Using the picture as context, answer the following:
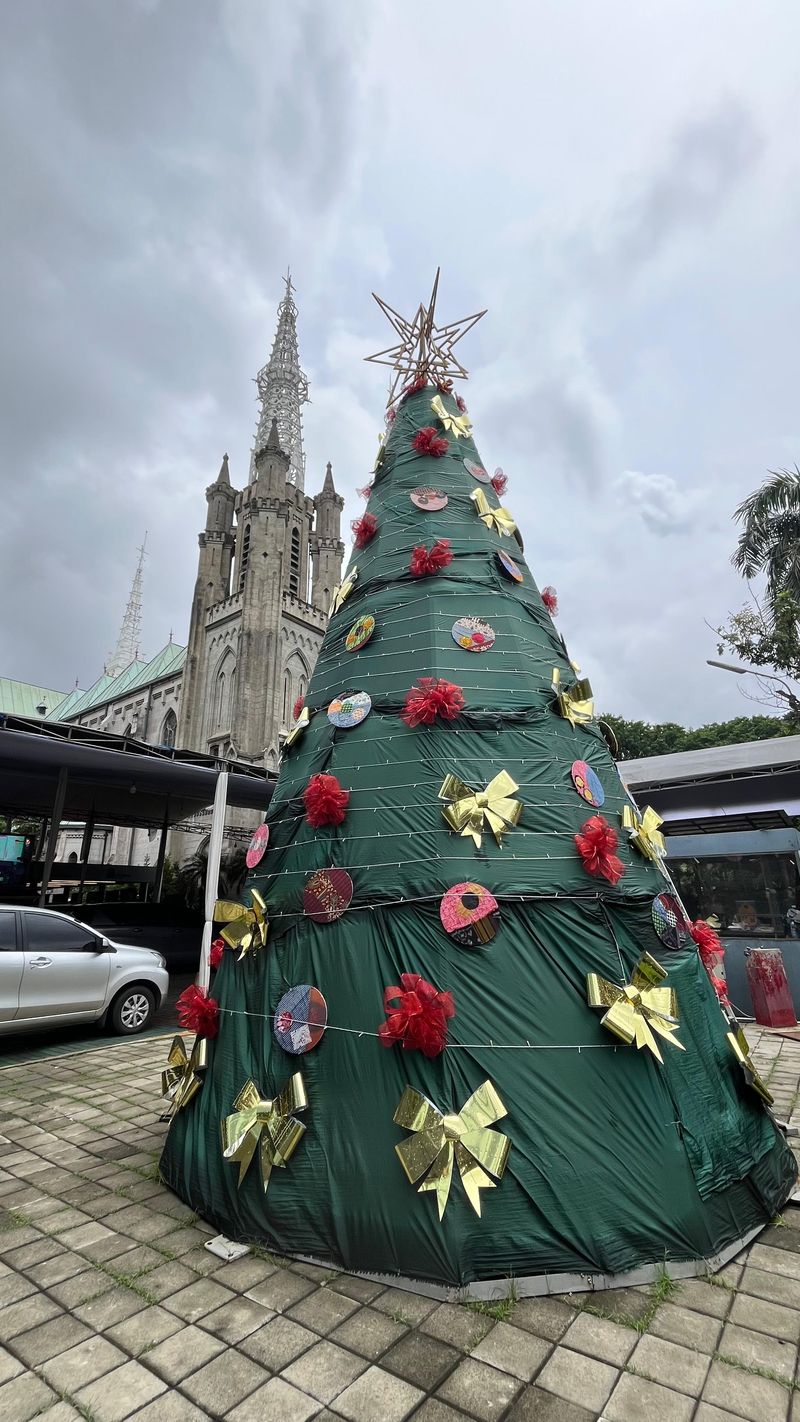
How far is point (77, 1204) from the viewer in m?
3.81

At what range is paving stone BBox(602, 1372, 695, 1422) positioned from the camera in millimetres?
2119

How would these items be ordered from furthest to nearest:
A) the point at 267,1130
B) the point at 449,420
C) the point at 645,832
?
1. the point at 449,420
2. the point at 645,832
3. the point at 267,1130

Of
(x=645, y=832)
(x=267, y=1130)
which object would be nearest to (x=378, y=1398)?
(x=267, y=1130)

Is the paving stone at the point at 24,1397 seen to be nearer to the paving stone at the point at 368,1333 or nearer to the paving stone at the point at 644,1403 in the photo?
the paving stone at the point at 368,1333

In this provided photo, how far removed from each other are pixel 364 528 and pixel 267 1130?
4.38 m

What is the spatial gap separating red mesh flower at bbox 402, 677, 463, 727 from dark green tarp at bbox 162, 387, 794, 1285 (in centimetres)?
11

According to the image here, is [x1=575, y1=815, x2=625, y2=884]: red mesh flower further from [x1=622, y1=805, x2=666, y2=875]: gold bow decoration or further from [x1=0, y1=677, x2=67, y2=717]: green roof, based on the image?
[x1=0, y1=677, x2=67, y2=717]: green roof

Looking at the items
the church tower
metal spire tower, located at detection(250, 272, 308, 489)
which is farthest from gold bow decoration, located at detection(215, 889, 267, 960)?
metal spire tower, located at detection(250, 272, 308, 489)

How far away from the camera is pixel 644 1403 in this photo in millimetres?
2184

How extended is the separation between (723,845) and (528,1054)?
931 centimetres

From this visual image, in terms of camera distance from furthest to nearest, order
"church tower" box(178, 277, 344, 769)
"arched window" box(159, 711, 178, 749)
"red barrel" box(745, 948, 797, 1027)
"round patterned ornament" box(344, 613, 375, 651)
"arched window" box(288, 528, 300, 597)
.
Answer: "arched window" box(159, 711, 178, 749) → "arched window" box(288, 528, 300, 597) → "church tower" box(178, 277, 344, 769) → "red barrel" box(745, 948, 797, 1027) → "round patterned ornament" box(344, 613, 375, 651)

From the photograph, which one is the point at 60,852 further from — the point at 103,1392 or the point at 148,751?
the point at 103,1392

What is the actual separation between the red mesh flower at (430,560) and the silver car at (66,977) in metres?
6.29

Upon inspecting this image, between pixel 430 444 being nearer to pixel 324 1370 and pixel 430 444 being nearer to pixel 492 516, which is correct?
pixel 492 516
